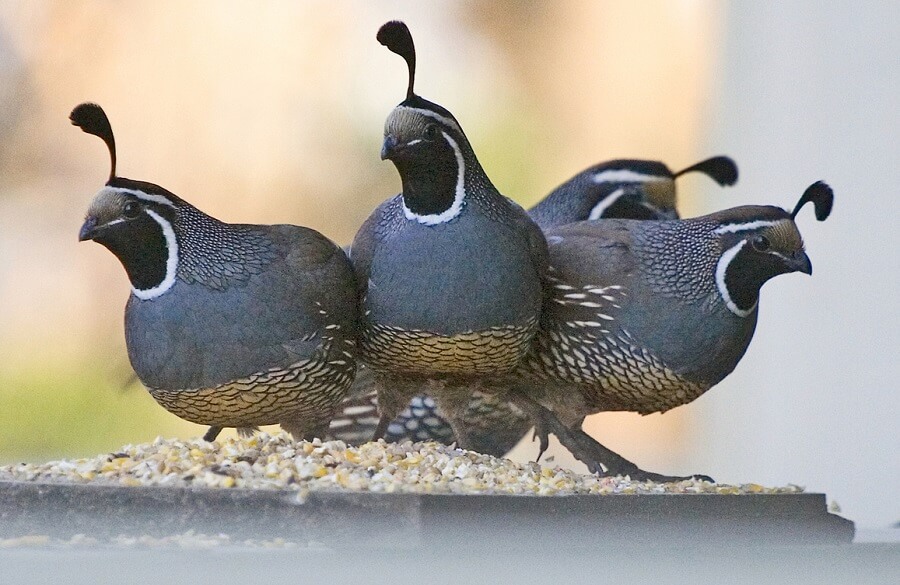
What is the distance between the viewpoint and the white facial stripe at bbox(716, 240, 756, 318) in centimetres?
259

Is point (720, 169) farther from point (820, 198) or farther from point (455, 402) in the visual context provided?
point (455, 402)

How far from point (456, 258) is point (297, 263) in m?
0.32

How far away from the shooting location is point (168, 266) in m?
2.35

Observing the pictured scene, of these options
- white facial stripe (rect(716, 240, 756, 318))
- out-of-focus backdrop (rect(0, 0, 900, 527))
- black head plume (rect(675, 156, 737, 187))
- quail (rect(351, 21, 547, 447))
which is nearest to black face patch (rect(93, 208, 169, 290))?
quail (rect(351, 21, 547, 447))

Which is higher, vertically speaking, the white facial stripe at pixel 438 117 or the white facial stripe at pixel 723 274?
the white facial stripe at pixel 438 117

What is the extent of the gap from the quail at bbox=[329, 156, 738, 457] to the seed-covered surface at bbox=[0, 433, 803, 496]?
2.71 feet

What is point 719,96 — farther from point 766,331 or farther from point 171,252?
point 171,252

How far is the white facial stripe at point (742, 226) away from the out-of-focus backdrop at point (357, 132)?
1795mm

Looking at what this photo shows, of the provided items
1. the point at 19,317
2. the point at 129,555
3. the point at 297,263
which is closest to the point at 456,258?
the point at 297,263

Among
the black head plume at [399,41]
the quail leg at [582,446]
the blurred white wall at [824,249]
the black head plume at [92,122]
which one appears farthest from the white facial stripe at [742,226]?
the blurred white wall at [824,249]

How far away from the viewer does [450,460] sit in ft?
7.25

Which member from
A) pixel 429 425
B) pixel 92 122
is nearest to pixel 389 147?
pixel 92 122

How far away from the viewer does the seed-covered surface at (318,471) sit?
1898 millimetres

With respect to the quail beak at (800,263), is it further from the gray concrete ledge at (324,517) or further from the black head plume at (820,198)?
the gray concrete ledge at (324,517)
